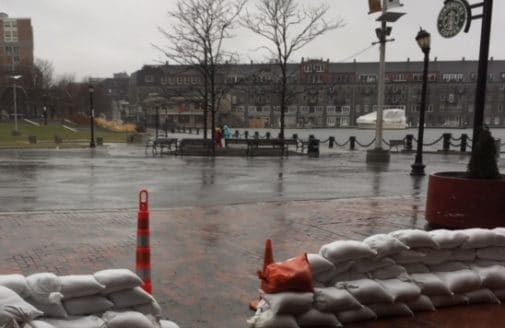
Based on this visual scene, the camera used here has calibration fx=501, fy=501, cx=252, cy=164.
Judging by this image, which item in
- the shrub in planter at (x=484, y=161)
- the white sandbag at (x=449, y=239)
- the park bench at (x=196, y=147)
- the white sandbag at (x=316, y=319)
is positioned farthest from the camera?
the park bench at (x=196, y=147)

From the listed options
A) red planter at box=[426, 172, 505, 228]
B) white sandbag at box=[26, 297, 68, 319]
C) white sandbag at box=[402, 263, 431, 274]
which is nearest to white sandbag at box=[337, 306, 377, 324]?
white sandbag at box=[402, 263, 431, 274]

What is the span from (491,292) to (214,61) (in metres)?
26.8

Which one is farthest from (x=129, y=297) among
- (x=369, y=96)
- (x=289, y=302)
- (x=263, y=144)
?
(x=369, y=96)

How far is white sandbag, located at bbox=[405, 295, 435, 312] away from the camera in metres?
4.64

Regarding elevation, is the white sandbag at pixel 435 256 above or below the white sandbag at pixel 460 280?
above

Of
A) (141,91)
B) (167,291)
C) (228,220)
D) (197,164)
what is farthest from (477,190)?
(141,91)

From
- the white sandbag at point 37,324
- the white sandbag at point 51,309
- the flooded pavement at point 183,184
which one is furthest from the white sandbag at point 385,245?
the flooded pavement at point 183,184

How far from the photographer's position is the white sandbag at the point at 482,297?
4.88 m

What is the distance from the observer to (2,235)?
292 inches

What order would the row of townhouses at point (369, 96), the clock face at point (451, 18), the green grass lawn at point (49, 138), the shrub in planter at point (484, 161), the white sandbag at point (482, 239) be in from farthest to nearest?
the row of townhouses at point (369, 96) < the green grass lawn at point (49, 138) < the clock face at point (451, 18) < the shrub in planter at point (484, 161) < the white sandbag at point (482, 239)

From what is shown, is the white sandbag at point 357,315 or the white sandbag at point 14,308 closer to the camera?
the white sandbag at point 14,308

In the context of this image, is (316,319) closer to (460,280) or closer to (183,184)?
(460,280)

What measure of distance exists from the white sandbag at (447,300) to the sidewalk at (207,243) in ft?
0.23

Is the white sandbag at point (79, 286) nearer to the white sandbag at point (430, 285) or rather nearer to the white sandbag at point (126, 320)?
the white sandbag at point (126, 320)
